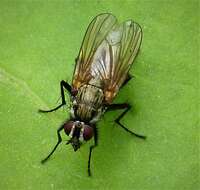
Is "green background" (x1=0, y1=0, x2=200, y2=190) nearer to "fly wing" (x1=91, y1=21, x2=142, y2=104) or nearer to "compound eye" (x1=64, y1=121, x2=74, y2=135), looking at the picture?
"fly wing" (x1=91, y1=21, x2=142, y2=104)

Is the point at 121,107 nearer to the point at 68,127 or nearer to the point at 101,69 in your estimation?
the point at 101,69

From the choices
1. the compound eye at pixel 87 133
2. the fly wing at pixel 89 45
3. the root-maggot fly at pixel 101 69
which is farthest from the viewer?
the fly wing at pixel 89 45

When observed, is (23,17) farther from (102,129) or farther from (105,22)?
(102,129)

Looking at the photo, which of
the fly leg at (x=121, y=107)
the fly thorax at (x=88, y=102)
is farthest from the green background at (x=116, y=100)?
the fly thorax at (x=88, y=102)

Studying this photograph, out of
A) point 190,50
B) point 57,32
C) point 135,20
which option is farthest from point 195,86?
point 57,32

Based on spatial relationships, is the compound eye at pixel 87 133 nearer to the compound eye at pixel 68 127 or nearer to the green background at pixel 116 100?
the compound eye at pixel 68 127
